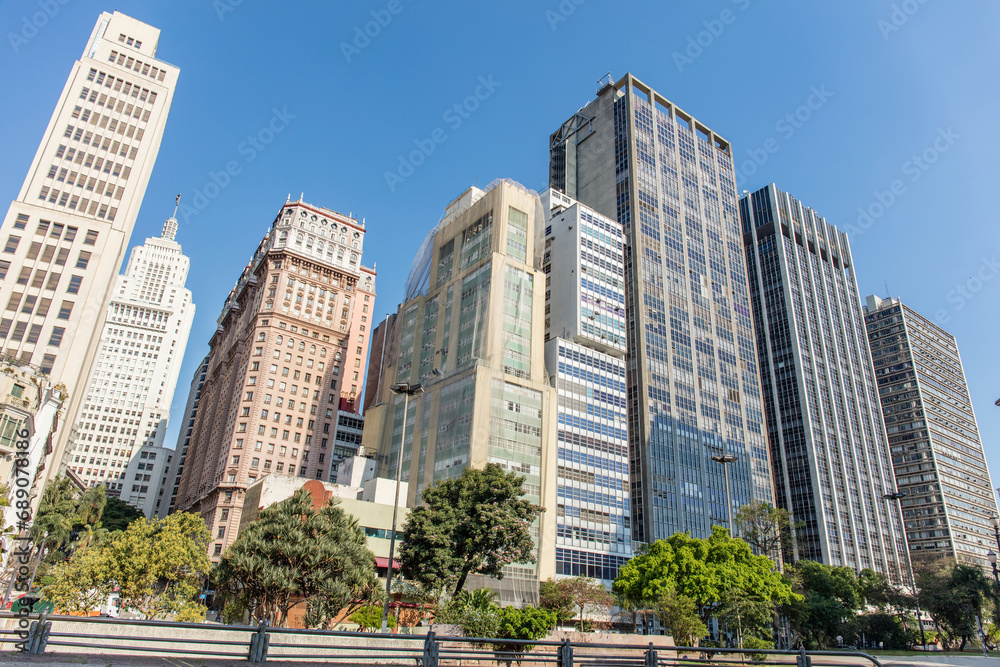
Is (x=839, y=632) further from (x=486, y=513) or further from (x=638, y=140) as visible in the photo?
(x=638, y=140)

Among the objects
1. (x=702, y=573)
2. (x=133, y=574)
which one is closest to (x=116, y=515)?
(x=133, y=574)

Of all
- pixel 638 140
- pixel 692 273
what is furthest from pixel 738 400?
pixel 638 140

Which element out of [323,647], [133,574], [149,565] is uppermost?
[149,565]

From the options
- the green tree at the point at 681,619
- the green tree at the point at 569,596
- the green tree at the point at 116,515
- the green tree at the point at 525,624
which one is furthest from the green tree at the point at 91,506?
the green tree at the point at 681,619

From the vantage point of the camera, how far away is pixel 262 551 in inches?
1302

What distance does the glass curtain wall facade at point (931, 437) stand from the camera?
139500 millimetres

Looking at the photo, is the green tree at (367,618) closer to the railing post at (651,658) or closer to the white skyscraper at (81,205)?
the railing post at (651,658)

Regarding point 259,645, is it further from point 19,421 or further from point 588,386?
point 588,386

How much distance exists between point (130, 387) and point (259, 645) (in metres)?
193

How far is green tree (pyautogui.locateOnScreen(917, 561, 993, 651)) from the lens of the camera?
69438 millimetres

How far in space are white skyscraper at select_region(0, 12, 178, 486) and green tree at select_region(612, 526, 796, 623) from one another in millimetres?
59644

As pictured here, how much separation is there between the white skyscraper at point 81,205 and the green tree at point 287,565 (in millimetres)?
42110

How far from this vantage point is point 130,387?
17812cm

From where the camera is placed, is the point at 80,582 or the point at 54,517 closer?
the point at 80,582
